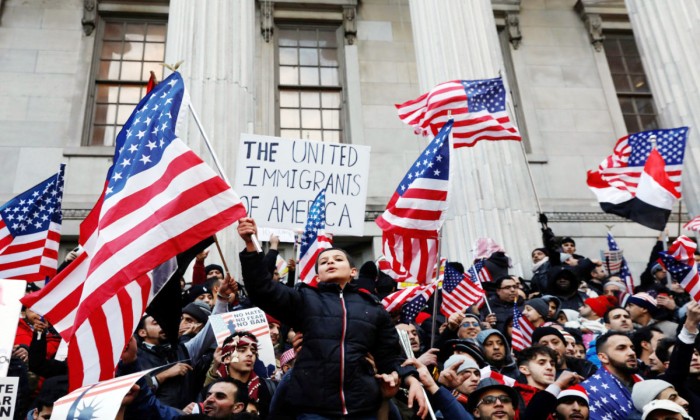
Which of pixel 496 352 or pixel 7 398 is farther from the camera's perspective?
pixel 496 352

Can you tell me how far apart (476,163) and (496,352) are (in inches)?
254

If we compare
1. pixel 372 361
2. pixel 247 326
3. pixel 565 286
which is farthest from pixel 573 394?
pixel 565 286

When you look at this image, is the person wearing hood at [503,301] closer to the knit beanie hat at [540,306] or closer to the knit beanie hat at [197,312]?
the knit beanie hat at [540,306]

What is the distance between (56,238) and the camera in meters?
7.54

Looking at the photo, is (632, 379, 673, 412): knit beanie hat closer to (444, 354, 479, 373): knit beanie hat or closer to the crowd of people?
the crowd of people

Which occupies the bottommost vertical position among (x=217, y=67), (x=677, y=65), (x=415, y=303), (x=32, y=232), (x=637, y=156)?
(x=415, y=303)

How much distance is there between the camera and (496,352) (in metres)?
6.55

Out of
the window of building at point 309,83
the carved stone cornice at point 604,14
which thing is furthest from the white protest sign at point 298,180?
the carved stone cornice at point 604,14

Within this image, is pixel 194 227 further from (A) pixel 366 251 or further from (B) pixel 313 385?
(A) pixel 366 251

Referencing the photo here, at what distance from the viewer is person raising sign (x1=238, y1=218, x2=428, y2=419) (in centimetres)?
399

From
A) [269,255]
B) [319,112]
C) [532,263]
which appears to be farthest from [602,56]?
[269,255]

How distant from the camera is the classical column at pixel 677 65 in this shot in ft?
42.3

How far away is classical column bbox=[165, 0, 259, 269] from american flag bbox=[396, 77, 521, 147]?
362 centimetres

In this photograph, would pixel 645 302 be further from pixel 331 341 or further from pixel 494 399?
pixel 331 341
